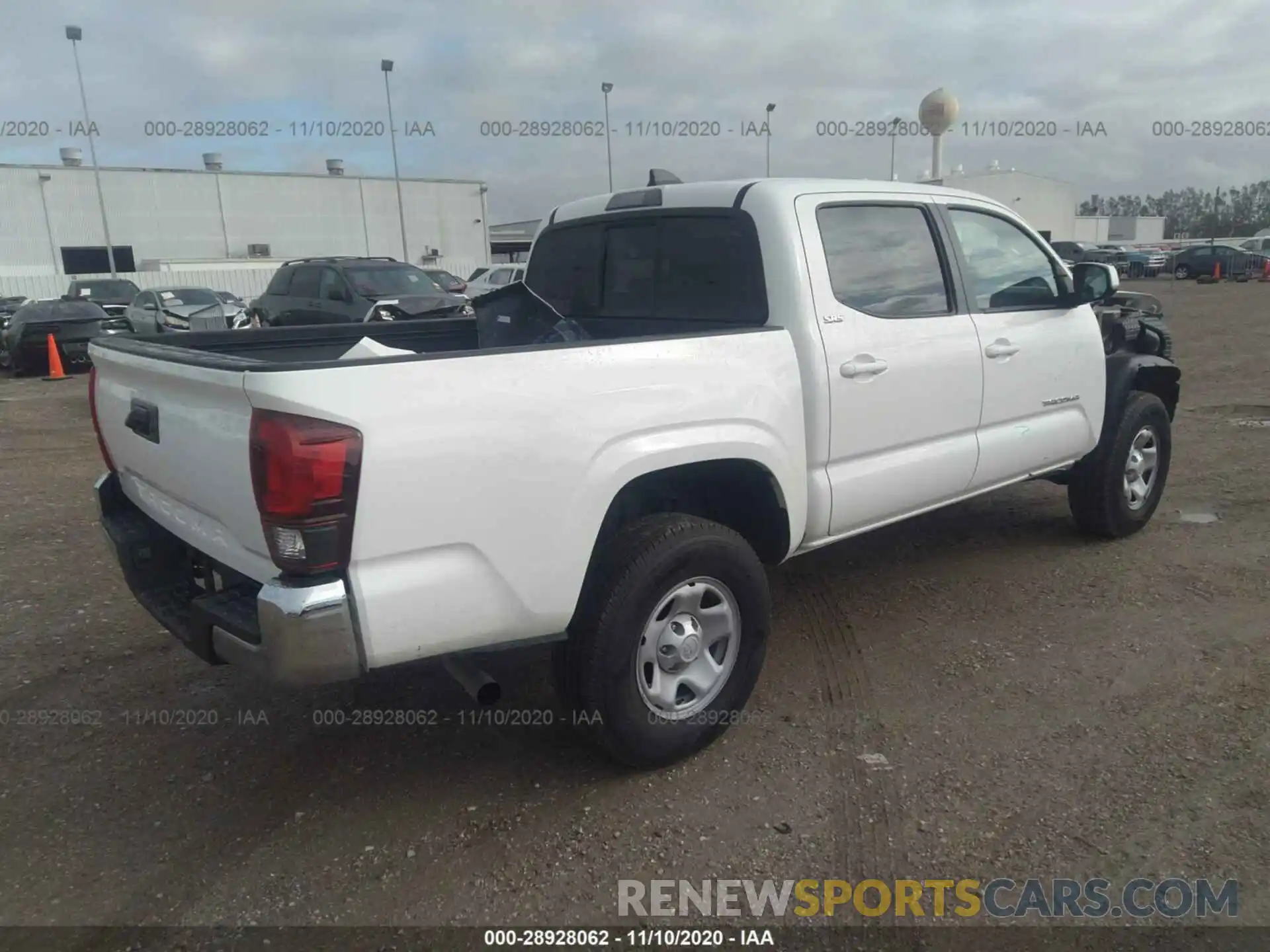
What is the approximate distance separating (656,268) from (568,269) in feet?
2.13

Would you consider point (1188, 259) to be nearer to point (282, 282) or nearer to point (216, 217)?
point (282, 282)

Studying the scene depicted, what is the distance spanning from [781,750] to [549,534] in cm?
131

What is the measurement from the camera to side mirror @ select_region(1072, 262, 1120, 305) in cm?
466

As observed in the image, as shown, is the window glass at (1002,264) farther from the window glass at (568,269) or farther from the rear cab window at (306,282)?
the rear cab window at (306,282)

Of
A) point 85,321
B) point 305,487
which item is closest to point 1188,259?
point 85,321

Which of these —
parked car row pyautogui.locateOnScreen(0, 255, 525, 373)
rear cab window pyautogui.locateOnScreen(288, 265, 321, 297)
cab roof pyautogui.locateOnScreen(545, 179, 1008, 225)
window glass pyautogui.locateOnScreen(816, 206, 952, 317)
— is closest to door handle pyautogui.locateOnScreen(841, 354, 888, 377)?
window glass pyautogui.locateOnScreen(816, 206, 952, 317)

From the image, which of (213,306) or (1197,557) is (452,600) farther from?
(213,306)

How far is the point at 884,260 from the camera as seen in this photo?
3.92 metres

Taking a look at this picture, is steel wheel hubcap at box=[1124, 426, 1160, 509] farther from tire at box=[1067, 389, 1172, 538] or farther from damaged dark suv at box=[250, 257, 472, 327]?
damaged dark suv at box=[250, 257, 472, 327]

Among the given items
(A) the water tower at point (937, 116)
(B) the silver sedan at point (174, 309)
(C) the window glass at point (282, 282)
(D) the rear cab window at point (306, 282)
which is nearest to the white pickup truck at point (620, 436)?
(D) the rear cab window at point (306, 282)

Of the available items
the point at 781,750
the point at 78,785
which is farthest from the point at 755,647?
the point at 78,785

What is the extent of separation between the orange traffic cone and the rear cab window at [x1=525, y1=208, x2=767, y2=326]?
1428cm

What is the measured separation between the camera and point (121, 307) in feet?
74.0

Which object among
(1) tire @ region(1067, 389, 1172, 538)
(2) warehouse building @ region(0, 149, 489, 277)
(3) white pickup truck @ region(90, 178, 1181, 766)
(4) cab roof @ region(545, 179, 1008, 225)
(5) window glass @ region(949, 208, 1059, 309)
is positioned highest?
(2) warehouse building @ region(0, 149, 489, 277)
